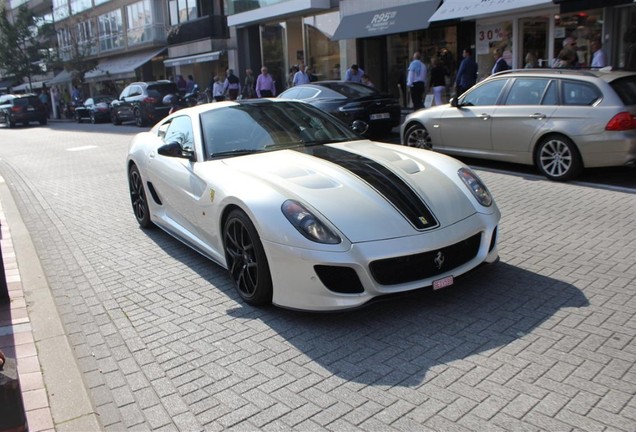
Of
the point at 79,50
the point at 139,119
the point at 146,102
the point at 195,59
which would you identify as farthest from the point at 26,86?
the point at 146,102

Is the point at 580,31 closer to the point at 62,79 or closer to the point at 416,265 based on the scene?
the point at 416,265

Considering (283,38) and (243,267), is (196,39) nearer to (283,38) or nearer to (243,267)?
(283,38)

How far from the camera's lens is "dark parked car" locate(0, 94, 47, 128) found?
32688mm

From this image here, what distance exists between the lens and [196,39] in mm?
33438

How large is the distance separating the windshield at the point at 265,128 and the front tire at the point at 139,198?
1.64 metres

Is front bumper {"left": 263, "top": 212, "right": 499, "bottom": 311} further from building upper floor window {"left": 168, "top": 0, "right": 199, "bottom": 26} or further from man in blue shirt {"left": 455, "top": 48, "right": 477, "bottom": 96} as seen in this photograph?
building upper floor window {"left": 168, "top": 0, "right": 199, "bottom": 26}

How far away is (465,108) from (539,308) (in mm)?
6163

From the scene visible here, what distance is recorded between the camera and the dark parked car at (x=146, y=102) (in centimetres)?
2412

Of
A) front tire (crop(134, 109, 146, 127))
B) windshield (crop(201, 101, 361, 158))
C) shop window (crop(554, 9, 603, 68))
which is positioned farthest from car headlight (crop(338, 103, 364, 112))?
front tire (crop(134, 109, 146, 127))

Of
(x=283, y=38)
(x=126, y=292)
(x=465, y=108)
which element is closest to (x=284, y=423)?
(x=126, y=292)

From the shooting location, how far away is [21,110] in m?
32.8

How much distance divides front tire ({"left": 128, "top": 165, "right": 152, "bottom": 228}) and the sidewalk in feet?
4.16

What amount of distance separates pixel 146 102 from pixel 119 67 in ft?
67.0

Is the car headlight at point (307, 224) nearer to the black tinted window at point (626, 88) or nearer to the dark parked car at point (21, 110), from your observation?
the black tinted window at point (626, 88)
